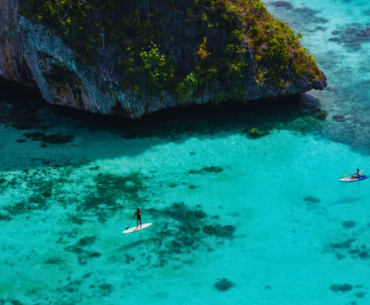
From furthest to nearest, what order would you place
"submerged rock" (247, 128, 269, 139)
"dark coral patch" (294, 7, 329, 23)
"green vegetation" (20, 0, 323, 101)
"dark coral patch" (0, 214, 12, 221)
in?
1. "dark coral patch" (294, 7, 329, 23)
2. "submerged rock" (247, 128, 269, 139)
3. "green vegetation" (20, 0, 323, 101)
4. "dark coral patch" (0, 214, 12, 221)

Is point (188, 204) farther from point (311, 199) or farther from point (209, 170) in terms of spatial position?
point (311, 199)

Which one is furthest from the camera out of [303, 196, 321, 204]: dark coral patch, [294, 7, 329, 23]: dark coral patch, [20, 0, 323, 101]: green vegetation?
[294, 7, 329, 23]: dark coral patch

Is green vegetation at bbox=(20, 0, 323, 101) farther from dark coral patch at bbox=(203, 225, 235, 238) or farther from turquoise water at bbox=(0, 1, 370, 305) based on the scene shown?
dark coral patch at bbox=(203, 225, 235, 238)

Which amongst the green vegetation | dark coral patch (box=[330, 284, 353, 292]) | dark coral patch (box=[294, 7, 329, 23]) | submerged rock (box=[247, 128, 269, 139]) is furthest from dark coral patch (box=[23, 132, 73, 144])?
dark coral patch (box=[294, 7, 329, 23])

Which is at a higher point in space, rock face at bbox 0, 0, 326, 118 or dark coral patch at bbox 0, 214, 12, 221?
rock face at bbox 0, 0, 326, 118

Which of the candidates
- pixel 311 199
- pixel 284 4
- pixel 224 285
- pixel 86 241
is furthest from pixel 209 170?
pixel 284 4

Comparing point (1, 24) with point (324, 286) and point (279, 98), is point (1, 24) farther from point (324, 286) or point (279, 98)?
point (324, 286)
